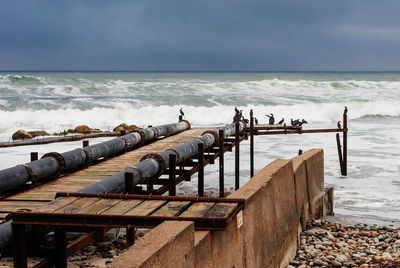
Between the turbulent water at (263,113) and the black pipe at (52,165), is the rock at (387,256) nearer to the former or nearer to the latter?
the black pipe at (52,165)

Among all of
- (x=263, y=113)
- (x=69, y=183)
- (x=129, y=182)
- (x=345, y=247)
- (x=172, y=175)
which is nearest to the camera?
(x=129, y=182)

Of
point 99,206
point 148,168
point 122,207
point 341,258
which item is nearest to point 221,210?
point 122,207

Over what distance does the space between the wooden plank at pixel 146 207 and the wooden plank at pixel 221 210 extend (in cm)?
52

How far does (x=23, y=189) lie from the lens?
25.7 feet

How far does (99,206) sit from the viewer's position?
4953 millimetres

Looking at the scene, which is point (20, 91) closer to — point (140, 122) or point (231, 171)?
point (140, 122)

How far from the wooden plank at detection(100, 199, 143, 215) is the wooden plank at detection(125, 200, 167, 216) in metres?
0.06

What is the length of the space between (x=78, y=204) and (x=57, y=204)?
206 mm

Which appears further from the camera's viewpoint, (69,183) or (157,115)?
(157,115)

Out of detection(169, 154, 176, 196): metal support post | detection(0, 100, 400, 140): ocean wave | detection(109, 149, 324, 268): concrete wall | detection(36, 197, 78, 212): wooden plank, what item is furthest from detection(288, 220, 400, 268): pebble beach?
detection(0, 100, 400, 140): ocean wave

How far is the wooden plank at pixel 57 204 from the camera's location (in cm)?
488

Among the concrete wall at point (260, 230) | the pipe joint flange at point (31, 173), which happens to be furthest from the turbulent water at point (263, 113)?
the pipe joint flange at point (31, 173)

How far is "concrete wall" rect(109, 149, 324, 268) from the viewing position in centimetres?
369

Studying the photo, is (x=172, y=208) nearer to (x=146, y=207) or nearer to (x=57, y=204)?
(x=146, y=207)
